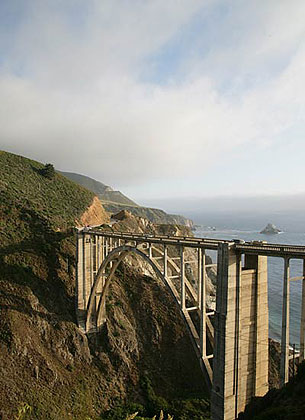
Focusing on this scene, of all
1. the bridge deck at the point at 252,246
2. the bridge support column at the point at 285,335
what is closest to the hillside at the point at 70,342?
the bridge deck at the point at 252,246

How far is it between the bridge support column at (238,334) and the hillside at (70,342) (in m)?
12.6

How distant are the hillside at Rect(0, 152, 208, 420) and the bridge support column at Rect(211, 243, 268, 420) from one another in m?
12.6

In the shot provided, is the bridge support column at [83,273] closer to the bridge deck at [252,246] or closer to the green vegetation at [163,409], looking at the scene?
the green vegetation at [163,409]

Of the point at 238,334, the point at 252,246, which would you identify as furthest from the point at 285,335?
the point at 252,246

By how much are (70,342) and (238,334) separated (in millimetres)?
19110

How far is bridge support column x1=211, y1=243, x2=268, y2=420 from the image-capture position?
14.8m

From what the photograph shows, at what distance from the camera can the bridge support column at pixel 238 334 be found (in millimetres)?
14789

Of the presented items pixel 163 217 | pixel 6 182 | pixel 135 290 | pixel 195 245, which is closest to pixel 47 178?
pixel 6 182

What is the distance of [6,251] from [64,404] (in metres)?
16.1

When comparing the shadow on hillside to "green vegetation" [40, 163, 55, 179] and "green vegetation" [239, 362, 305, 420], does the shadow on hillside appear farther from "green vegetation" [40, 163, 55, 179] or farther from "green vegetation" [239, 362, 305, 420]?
"green vegetation" [239, 362, 305, 420]

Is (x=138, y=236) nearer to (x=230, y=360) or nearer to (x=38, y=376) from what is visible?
(x=230, y=360)

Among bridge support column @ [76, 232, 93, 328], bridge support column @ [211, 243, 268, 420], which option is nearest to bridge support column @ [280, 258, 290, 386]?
bridge support column @ [211, 243, 268, 420]

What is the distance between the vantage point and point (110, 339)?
29.6 meters

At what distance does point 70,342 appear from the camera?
2773 cm
